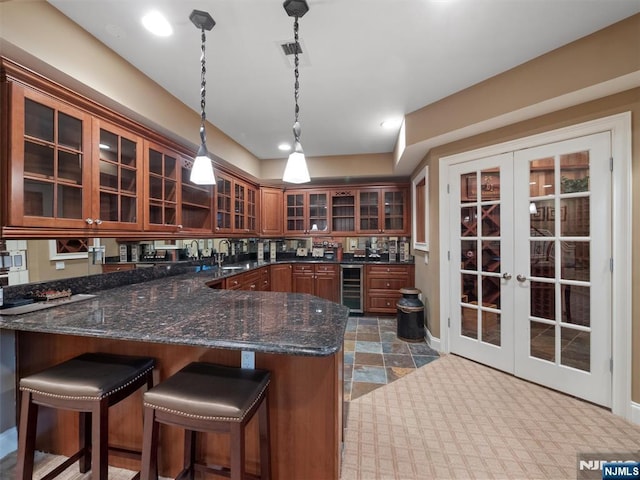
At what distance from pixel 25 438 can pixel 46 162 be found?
1.53 metres

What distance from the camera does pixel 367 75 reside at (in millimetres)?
2287

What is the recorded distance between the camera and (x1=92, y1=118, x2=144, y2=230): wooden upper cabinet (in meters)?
1.99

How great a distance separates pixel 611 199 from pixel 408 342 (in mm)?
2375

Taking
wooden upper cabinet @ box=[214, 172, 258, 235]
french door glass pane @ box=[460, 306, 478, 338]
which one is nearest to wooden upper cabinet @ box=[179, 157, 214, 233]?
wooden upper cabinet @ box=[214, 172, 258, 235]

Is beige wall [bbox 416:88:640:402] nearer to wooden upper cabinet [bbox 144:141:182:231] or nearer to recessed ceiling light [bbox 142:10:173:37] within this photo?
recessed ceiling light [bbox 142:10:173:37]

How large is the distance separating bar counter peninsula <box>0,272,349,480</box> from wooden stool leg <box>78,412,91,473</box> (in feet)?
0.36

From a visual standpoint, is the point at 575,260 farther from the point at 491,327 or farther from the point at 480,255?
the point at 491,327

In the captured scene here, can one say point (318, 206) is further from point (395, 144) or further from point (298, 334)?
point (298, 334)

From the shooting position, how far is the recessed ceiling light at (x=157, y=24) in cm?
165

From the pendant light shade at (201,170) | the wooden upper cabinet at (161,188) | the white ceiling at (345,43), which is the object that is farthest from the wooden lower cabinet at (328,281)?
the pendant light shade at (201,170)

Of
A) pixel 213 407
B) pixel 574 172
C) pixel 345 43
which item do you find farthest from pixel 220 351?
pixel 574 172

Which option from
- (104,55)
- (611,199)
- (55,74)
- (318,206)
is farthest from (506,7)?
(318,206)

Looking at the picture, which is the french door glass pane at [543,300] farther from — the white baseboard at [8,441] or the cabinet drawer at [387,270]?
the white baseboard at [8,441]

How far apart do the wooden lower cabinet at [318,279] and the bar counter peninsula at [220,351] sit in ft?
9.60
